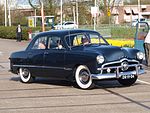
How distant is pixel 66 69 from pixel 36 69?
4.51 ft

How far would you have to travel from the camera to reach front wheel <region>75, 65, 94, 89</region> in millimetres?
11812

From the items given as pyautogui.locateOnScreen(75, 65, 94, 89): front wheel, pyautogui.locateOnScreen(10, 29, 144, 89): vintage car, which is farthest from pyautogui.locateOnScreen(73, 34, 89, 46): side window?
pyautogui.locateOnScreen(75, 65, 94, 89): front wheel

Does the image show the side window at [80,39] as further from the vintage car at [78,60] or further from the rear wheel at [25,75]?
the rear wheel at [25,75]

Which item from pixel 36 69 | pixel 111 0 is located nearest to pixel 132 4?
pixel 111 0

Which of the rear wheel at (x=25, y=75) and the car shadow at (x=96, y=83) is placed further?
the rear wheel at (x=25, y=75)

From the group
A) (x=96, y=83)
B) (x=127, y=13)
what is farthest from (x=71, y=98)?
(x=127, y=13)

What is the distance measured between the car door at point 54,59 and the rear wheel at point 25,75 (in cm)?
98

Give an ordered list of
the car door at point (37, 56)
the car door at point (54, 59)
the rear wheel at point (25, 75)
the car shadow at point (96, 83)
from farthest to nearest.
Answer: the rear wheel at point (25, 75)
the car door at point (37, 56)
the car shadow at point (96, 83)
the car door at point (54, 59)

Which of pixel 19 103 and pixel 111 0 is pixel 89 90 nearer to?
pixel 19 103

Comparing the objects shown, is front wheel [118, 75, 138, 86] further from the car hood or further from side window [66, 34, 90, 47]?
side window [66, 34, 90, 47]

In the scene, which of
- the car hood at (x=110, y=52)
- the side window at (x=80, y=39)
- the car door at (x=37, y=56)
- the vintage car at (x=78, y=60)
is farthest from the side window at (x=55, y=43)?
the car hood at (x=110, y=52)

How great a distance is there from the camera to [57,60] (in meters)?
12.5

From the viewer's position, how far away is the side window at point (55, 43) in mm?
12742

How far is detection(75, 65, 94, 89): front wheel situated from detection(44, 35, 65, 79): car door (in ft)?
1.86
